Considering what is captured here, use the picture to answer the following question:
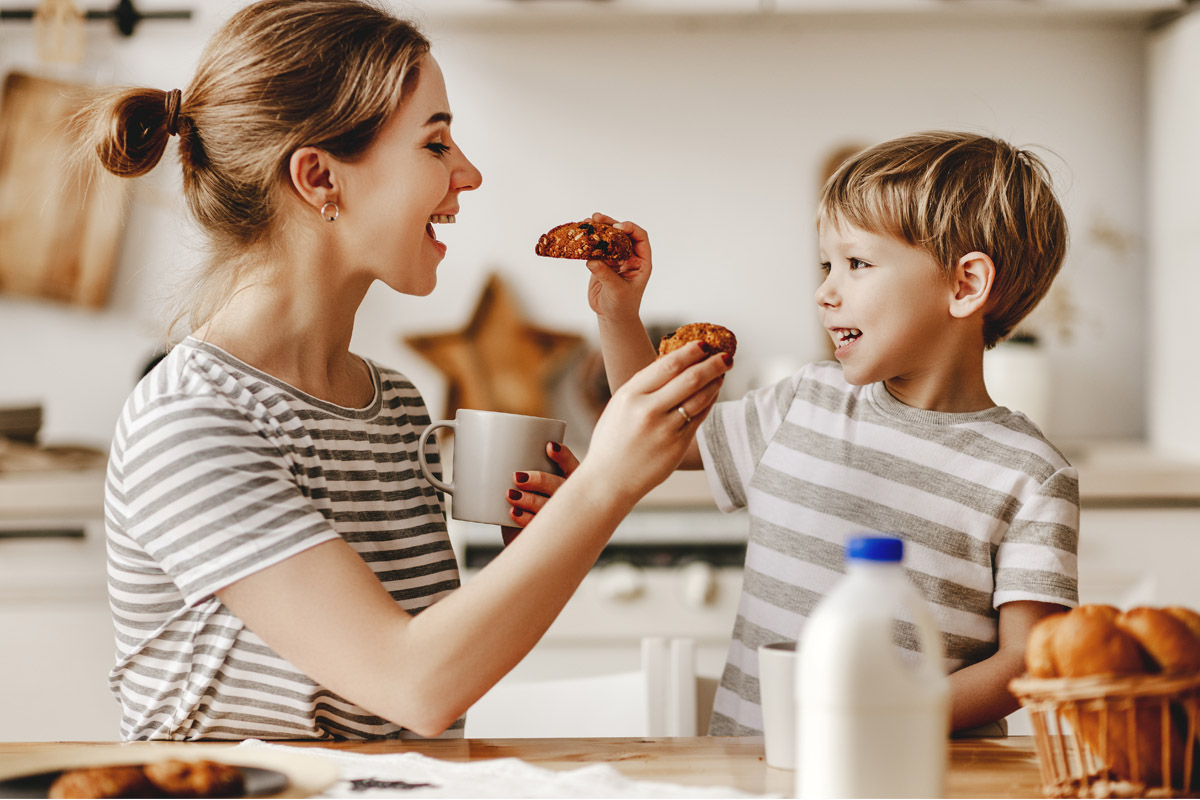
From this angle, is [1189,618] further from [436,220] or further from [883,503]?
[436,220]

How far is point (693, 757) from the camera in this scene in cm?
86

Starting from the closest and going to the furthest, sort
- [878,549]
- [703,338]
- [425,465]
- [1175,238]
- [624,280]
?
[878,549], [703,338], [425,465], [624,280], [1175,238]

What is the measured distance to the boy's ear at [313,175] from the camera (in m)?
1.05

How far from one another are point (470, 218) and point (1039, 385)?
143cm

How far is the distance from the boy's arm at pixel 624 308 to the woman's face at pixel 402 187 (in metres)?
0.21

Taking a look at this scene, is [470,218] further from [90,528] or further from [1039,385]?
[1039,385]

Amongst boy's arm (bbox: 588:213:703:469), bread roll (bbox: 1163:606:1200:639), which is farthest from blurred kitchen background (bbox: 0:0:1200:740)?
bread roll (bbox: 1163:606:1200:639)

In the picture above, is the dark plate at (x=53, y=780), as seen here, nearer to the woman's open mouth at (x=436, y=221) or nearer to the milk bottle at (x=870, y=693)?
the milk bottle at (x=870, y=693)

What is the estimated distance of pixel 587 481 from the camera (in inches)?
33.7

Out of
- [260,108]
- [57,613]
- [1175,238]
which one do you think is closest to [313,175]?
[260,108]

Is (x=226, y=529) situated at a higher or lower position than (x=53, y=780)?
higher

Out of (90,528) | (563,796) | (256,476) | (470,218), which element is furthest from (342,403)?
(470,218)

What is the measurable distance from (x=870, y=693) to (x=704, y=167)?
92.3 inches

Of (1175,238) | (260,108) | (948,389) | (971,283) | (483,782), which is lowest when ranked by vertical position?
(483,782)
